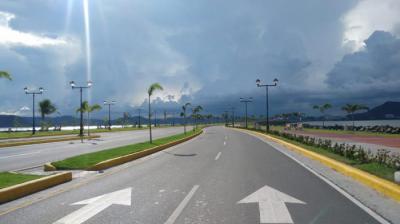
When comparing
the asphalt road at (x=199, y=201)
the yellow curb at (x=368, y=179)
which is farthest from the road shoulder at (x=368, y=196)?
the asphalt road at (x=199, y=201)

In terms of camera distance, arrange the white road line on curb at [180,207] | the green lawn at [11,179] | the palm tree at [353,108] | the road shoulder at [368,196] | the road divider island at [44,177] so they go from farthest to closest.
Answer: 1. the palm tree at [353,108]
2. the green lawn at [11,179]
3. the road divider island at [44,177]
4. the road shoulder at [368,196]
5. the white road line on curb at [180,207]

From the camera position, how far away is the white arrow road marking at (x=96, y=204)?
7.17m

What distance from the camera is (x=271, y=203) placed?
832 centimetres

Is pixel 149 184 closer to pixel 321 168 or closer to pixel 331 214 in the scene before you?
pixel 331 214

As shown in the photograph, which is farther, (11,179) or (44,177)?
(44,177)

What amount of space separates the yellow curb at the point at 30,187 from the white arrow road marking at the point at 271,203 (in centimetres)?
529

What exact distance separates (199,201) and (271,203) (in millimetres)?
1519

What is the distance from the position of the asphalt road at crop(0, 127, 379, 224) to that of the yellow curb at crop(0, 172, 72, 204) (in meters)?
0.92

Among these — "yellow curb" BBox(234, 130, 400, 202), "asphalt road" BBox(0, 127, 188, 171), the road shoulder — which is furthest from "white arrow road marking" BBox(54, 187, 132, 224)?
"asphalt road" BBox(0, 127, 188, 171)

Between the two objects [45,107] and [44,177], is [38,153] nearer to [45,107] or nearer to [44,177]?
[44,177]

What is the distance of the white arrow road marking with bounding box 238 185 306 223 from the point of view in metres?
7.05

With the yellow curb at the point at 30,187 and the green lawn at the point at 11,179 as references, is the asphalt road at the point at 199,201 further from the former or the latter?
the green lawn at the point at 11,179

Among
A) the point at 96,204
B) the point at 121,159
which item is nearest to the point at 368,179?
the point at 96,204

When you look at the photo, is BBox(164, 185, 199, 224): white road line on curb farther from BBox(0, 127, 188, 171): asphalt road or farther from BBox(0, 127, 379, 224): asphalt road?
BBox(0, 127, 188, 171): asphalt road
